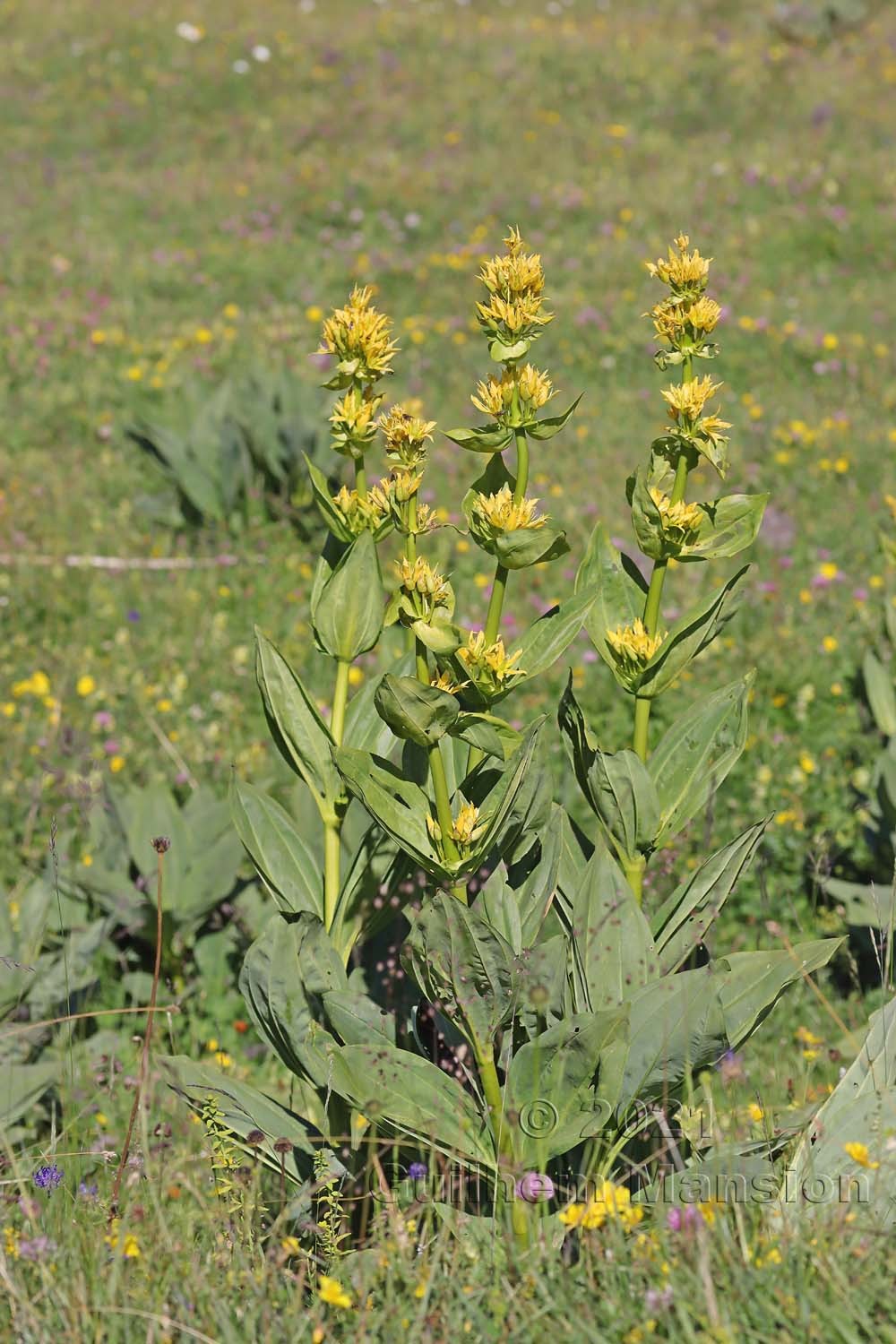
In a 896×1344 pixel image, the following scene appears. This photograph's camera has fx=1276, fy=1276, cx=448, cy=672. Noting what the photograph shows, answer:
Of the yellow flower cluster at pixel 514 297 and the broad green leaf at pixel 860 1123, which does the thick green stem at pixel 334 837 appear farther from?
the broad green leaf at pixel 860 1123

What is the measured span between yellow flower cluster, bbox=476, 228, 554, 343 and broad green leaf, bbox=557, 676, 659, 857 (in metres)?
0.63

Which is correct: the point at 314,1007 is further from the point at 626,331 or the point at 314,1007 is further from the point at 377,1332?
the point at 626,331

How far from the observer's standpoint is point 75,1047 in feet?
11.8

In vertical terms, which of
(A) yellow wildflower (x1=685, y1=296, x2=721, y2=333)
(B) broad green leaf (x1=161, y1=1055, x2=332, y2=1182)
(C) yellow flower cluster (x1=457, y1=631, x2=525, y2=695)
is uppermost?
(A) yellow wildflower (x1=685, y1=296, x2=721, y2=333)

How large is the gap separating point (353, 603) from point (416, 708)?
0.43m

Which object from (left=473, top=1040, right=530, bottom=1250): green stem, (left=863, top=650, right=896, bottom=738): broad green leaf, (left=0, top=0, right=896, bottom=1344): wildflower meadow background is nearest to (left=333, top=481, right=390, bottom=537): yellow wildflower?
(left=0, top=0, right=896, bottom=1344): wildflower meadow background

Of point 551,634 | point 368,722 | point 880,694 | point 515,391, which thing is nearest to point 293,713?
point 368,722

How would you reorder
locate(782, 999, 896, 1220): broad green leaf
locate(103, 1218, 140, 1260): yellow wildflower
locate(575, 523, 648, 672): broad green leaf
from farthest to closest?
locate(575, 523, 648, 672): broad green leaf → locate(782, 999, 896, 1220): broad green leaf → locate(103, 1218, 140, 1260): yellow wildflower

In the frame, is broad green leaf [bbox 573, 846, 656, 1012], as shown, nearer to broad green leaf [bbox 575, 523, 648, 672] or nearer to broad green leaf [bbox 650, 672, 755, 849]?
broad green leaf [bbox 650, 672, 755, 849]

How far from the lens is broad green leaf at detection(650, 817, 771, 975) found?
7.72ft

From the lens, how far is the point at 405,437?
2.11 metres

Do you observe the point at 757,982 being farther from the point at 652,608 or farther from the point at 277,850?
the point at 277,850

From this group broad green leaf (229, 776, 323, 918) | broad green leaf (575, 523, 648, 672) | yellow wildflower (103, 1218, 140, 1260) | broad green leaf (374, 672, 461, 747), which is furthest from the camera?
broad green leaf (229, 776, 323, 918)

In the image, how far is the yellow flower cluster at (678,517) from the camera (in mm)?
2256
